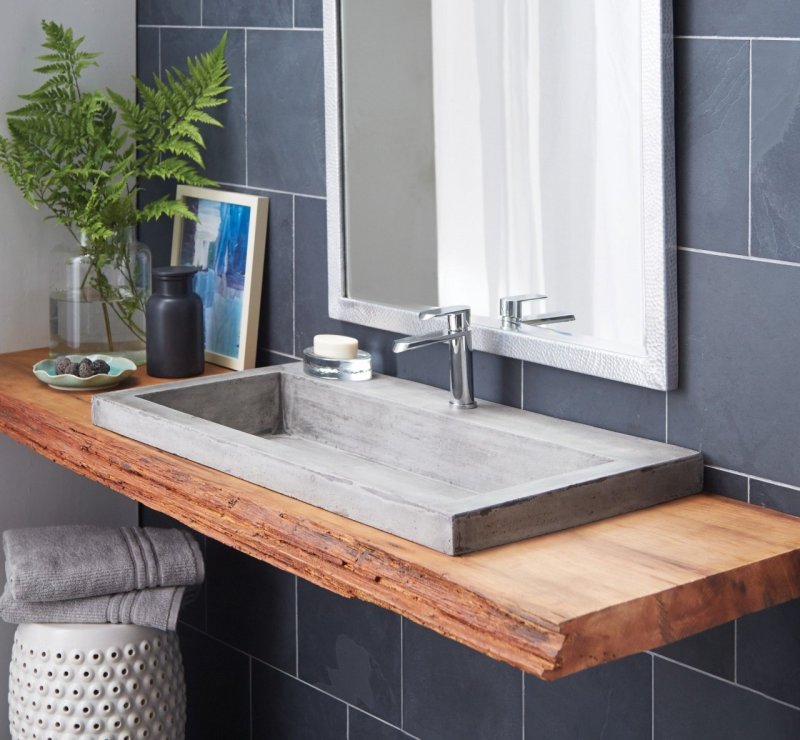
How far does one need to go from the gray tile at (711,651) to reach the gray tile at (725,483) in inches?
6.9

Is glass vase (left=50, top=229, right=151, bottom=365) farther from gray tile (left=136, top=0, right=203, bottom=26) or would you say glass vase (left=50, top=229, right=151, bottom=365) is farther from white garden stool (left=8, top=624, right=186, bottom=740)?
white garden stool (left=8, top=624, right=186, bottom=740)

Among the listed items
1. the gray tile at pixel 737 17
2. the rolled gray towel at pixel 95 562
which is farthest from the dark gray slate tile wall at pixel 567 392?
the rolled gray towel at pixel 95 562

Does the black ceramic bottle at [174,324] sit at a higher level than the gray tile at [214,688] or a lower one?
higher

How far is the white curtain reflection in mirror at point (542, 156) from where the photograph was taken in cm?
175

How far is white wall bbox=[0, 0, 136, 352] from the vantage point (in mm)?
2520

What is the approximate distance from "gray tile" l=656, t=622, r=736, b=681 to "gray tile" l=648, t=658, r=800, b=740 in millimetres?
15

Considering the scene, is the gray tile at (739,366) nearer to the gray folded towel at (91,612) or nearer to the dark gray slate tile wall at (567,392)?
the dark gray slate tile wall at (567,392)

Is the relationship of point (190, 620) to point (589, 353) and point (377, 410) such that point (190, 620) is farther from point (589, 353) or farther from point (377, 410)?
point (589, 353)

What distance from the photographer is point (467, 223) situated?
2006 millimetres

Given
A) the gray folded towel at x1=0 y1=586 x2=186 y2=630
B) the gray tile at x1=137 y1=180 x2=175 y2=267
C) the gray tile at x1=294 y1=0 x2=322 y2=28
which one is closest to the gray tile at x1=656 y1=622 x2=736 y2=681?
the gray folded towel at x1=0 y1=586 x2=186 y2=630

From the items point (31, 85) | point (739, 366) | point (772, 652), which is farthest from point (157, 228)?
point (772, 652)

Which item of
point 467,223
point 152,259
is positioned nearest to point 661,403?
point 467,223

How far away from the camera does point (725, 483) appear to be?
173 centimetres

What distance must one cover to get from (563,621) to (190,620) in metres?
1.72
